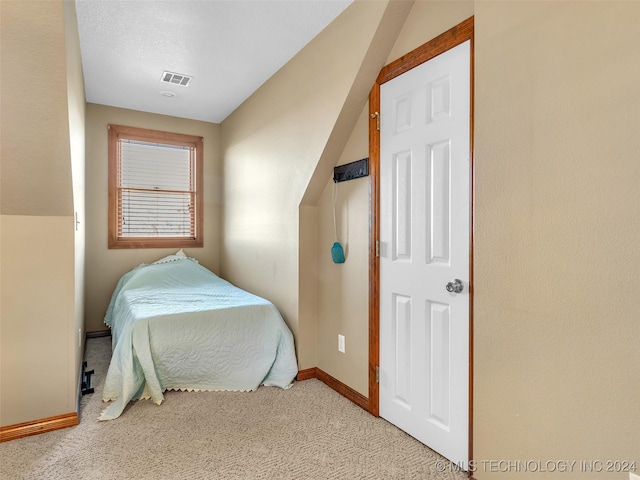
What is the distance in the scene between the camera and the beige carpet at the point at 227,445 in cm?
179

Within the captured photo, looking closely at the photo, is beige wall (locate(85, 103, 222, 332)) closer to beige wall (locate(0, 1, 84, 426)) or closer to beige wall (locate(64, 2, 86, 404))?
beige wall (locate(64, 2, 86, 404))

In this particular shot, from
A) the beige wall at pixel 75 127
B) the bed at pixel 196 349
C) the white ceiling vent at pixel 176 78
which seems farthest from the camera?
the white ceiling vent at pixel 176 78

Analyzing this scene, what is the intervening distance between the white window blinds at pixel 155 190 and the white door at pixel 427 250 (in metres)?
3.12

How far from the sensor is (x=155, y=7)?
2.33 meters

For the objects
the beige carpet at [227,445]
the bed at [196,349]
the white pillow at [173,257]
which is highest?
the white pillow at [173,257]

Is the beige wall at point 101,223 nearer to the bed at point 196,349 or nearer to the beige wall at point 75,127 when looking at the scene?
the bed at point 196,349

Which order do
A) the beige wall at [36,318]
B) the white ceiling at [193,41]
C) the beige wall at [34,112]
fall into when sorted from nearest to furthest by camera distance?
the beige wall at [34,112] < the beige wall at [36,318] < the white ceiling at [193,41]

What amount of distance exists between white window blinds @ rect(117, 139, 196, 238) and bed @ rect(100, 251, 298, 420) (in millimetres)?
1532

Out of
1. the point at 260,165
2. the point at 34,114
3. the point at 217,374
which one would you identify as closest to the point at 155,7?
the point at 34,114

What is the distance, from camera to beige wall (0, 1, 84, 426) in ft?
5.90

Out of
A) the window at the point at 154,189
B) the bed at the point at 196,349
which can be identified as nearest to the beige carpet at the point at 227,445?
the bed at the point at 196,349

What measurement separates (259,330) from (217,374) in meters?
0.42
